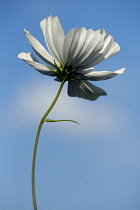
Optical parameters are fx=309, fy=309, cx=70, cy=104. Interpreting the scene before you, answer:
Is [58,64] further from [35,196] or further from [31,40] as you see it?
[35,196]

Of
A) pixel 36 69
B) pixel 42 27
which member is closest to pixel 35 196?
pixel 36 69

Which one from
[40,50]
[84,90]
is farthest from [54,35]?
[84,90]

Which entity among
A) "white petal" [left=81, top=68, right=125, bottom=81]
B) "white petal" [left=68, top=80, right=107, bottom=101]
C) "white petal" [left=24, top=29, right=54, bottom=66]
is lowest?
"white petal" [left=68, top=80, right=107, bottom=101]

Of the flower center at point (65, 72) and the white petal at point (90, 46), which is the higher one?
the white petal at point (90, 46)

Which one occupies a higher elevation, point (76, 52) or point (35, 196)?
point (76, 52)

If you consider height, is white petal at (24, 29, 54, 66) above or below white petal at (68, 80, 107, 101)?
above

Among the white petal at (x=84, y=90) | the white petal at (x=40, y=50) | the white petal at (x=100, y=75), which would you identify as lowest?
the white petal at (x=84, y=90)
